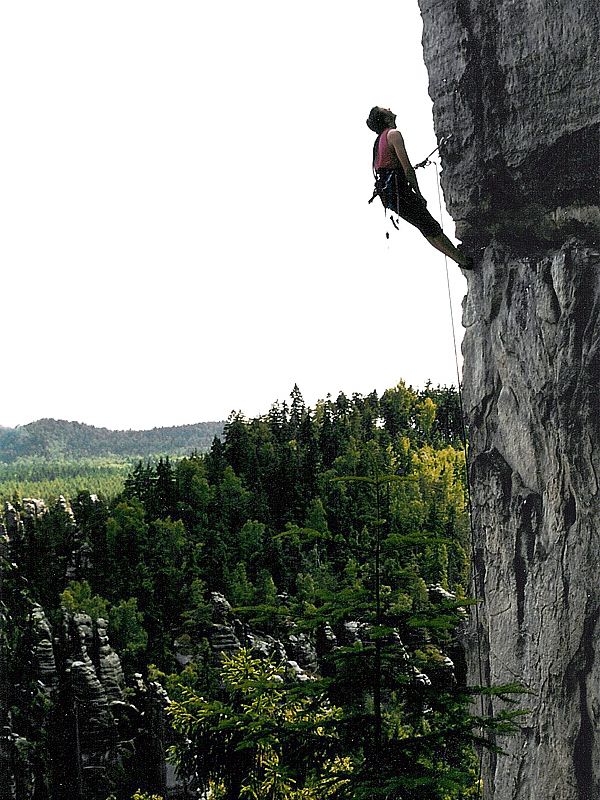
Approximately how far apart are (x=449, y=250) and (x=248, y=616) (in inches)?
137

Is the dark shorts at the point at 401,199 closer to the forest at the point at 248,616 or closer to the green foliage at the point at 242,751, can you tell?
the forest at the point at 248,616

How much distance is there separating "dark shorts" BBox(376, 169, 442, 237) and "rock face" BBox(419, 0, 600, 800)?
0.32 meters

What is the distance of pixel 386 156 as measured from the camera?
3186mm

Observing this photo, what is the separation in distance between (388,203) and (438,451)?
571 centimetres

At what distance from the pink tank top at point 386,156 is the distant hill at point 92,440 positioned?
6135 mm

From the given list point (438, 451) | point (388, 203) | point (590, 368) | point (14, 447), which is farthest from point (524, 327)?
point (14, 447)

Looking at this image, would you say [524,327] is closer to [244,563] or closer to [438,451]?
[244,563]

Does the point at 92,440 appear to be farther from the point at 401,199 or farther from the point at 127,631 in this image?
the point at 401,199

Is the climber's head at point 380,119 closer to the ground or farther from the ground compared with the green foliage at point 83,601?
farther from the ground

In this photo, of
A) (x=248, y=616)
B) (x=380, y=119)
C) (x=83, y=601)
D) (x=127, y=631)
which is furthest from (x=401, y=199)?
(x=83, y=601)

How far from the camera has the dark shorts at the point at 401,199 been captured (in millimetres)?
3215

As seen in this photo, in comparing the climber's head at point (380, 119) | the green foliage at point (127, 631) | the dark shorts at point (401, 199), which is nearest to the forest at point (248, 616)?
the green foliage at point (127, 631)

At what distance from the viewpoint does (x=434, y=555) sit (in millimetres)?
7266

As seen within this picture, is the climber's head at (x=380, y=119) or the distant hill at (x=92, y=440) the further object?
the distant hill at (x=92, y=440)
